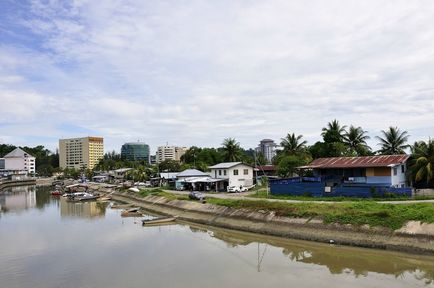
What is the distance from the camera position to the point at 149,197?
218 ft

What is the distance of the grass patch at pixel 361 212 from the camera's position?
29328 millimetres

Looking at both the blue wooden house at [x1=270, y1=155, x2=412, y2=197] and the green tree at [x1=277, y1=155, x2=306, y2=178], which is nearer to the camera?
the blue wooden house at [x1=270, y1=155, x2=412, y2=197]

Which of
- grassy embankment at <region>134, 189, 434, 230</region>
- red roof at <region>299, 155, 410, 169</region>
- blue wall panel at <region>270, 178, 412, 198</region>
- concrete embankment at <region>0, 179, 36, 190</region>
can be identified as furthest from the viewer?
concrete embankment at <region>0, 179, 36, 190</region>

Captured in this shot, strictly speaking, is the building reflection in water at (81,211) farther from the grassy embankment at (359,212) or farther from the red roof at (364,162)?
the red roof at (364,162)

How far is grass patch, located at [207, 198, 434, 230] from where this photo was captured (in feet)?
96.2

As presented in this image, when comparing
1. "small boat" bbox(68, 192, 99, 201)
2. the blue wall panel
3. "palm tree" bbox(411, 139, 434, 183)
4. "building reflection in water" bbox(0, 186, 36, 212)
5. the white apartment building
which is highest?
the white apartment building

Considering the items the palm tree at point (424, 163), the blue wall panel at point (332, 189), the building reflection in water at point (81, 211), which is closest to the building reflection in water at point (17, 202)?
the building reflection in water at point (81, 211)

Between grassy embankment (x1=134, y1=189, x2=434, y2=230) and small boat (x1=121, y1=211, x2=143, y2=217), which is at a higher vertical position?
grassy embankment (x1=134, y1=189, x2=434, y2=230)

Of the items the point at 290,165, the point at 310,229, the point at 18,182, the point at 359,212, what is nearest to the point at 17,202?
the point at 290,165

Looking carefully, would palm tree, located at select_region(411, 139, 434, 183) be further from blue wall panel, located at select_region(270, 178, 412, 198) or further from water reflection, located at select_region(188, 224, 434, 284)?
water reflection, located at select_region(188, 224, 434, 284)

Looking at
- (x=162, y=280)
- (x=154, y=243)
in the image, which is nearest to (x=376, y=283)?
(x=162, y=280)

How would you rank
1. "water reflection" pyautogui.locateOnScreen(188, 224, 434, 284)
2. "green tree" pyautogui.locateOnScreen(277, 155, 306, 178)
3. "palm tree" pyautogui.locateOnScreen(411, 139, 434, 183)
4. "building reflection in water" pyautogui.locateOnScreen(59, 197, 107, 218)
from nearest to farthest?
"water reflection" pyautogui.locateOnScreen(188, 224, 434, 284) → "palm tree" pyautogui.locateOnScreen(411, 139, 434, 183) → "building reflection in water" pyautogui.locateOnScreen(59, 197, 107, 218) → "green tree" pyautogui.locateOnScreen(277, 155, 306, 178)

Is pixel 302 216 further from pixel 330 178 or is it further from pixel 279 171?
pixel 279 171

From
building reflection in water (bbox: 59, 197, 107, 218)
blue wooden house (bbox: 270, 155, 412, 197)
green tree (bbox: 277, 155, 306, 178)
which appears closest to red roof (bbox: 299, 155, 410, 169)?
blue wooden house (bbox: 270, 155, 412, 197)
